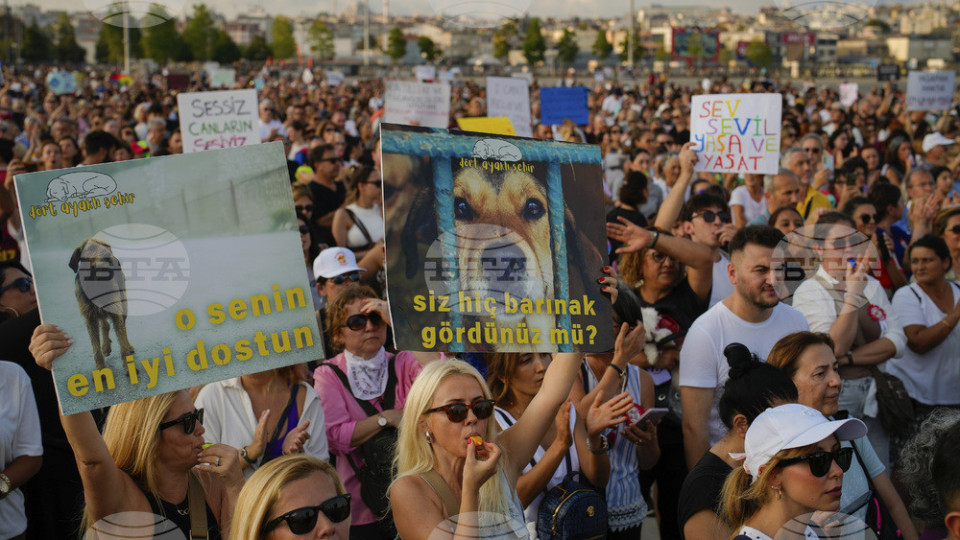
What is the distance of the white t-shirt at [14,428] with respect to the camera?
3324mm

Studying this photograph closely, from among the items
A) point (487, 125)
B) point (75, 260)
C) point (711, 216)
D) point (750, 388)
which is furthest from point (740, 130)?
point (75, 260)

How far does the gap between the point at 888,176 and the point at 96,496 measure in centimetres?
1004

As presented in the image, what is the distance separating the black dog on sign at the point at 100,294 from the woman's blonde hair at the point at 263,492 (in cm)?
56

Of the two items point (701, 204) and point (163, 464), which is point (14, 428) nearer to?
point (163, 464)

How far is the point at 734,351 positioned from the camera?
3.47 metres

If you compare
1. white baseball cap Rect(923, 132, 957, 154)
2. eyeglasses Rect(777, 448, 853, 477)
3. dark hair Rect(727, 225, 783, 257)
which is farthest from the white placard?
eyeglasses Rect(777, 448, 853, 477)

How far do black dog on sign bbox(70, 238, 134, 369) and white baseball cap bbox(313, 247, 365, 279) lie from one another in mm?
2400

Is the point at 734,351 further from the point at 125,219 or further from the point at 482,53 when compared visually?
the point at 482,53

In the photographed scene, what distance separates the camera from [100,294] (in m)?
2.70

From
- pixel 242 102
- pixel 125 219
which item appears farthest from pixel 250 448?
pixel 242 102

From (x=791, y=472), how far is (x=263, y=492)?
1513 mm

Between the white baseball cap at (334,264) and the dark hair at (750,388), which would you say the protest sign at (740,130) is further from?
the dark hair at (750,388)

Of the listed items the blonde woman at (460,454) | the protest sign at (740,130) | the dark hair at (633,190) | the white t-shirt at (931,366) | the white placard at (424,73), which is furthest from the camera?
the white placard at (424,73)

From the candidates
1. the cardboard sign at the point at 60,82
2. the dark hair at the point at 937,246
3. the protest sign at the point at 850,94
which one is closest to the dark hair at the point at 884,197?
the dark hair at the point at 937,246
